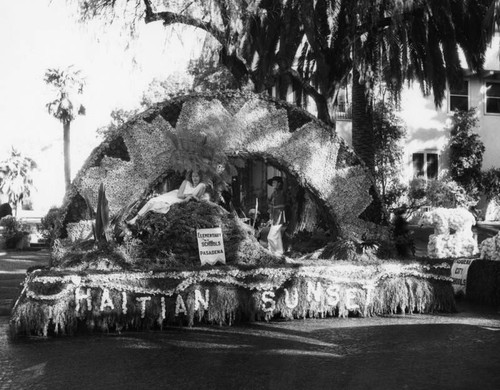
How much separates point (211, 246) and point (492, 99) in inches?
915

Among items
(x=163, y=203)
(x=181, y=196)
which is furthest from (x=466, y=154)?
(x=163, y=203)

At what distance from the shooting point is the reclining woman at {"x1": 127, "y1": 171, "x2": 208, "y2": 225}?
10234mm

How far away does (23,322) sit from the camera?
25.1 feet

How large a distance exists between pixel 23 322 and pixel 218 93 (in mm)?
6109

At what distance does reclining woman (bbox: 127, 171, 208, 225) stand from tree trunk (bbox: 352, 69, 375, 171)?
6755 millimetres

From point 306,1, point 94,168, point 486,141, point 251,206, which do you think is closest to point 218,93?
point 94,168

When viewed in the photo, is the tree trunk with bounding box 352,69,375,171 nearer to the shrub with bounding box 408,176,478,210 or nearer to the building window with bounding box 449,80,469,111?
the shrub with bounding box 408,176,478,210

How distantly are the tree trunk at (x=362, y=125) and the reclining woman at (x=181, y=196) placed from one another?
22.2 feet

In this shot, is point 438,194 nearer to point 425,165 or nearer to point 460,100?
point 425,165

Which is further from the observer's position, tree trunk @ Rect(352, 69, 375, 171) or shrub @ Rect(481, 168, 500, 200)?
shrub @ Rect(481, 168, 500, 200)

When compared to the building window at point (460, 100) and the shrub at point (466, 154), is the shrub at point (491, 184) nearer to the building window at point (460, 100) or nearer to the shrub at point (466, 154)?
the shrub at point (466, 154)

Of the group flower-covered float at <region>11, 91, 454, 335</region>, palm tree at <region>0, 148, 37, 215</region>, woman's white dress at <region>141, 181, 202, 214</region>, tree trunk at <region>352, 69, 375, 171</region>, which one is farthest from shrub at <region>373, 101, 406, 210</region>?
palm tree at <region>0, 148, 37, 215</region>

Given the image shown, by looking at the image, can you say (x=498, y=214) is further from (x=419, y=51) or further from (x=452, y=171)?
(x=419, y=51)

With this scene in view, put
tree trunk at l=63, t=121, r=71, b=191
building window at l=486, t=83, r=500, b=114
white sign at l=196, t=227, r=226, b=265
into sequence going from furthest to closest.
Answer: tree trunk at l=63, t=121, r=71, b=191
building window at l=486, t=83, r=500, b=114
white sign at l=196, t=227, r=226, b=265
